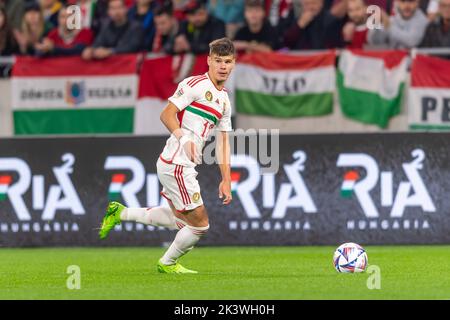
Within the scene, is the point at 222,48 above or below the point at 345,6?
above

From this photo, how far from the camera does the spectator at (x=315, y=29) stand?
18.6 meters

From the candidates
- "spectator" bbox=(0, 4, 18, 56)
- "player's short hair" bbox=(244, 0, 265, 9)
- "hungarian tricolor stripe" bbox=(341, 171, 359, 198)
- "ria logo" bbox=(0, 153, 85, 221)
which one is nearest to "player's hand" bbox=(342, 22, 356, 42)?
"player's short hair" bbox=(244, 0, 265, 9)

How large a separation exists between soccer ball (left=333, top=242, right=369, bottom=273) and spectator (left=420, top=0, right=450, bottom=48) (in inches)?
271

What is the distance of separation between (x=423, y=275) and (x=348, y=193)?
4606mm

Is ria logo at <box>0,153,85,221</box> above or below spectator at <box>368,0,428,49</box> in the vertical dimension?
below

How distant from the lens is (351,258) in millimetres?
11844

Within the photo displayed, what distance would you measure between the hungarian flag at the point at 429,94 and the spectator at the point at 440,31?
35 cm

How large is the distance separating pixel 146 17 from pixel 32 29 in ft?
6.41

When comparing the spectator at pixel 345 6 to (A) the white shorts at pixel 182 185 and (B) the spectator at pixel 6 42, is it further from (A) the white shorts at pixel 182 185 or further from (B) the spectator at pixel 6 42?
(A) the white shorts at pixel 182 185

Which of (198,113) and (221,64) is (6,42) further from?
(221,64)

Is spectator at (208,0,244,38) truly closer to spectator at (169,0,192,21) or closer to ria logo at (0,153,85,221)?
spectator at (169,0,192,21)

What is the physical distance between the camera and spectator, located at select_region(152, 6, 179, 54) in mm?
19125

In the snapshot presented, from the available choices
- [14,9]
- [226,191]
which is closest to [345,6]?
[14,9]

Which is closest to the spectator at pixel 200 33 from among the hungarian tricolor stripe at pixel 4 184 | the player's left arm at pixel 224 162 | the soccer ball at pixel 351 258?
the hungarian tricolor stripe at pixel 4 184
